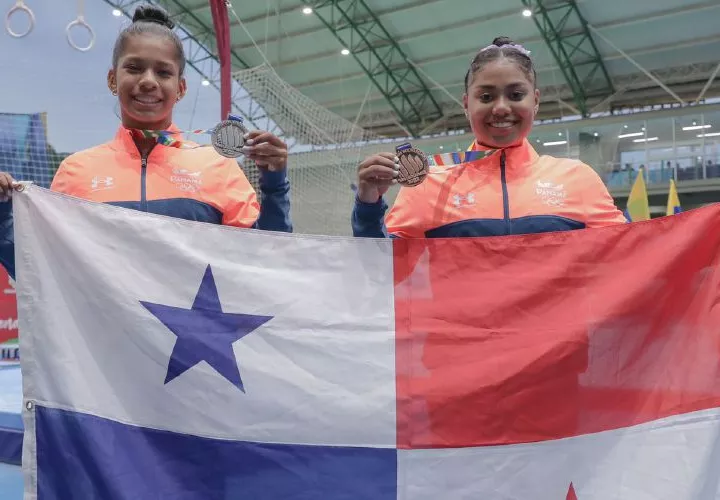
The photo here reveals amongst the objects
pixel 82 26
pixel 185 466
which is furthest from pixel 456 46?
pixel 185 466

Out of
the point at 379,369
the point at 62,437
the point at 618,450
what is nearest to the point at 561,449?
the point at 618,450

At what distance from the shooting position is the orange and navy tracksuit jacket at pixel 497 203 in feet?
5.94

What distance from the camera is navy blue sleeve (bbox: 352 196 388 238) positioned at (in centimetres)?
177

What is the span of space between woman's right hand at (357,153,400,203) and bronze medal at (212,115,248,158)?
345 mm

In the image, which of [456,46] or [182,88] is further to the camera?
[456,46]

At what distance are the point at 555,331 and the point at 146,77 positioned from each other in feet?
4.57

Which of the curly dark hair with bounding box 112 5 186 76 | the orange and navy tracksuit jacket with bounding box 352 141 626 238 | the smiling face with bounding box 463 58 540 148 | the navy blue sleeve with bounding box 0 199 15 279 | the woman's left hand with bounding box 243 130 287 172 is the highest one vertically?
the curly dark hair with bounding box 112 5 186 76

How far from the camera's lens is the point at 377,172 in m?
1.65

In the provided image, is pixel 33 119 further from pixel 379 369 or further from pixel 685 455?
pixel 685 455

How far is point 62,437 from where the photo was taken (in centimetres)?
153

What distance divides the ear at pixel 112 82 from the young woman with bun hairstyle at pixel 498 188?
859 millimetres

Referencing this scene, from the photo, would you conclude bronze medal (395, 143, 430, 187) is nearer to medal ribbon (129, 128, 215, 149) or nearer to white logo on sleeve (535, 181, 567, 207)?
white logo on sleeve (535, 181, 567, 207)

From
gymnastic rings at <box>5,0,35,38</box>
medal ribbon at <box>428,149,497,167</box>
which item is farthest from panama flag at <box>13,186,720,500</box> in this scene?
gymnastic rings at <box>5,0,35,38</box>

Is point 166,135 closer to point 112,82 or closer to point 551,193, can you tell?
point 112,82
